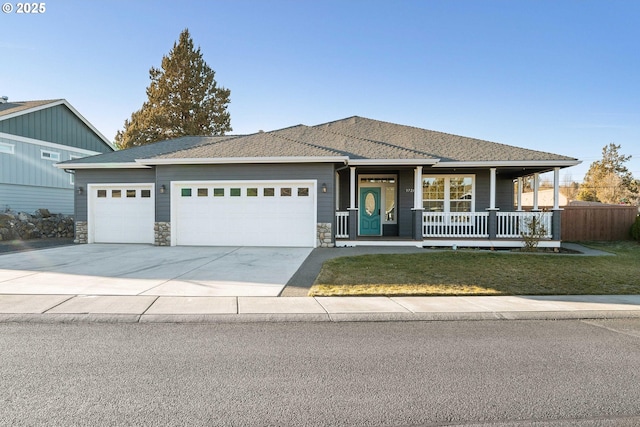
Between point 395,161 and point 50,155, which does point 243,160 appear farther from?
point 50,155

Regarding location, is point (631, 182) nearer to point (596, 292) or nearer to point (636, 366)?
point (596, 292)

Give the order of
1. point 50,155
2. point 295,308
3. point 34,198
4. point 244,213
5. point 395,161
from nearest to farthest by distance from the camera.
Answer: point 295,308
point 395,161
point 244,213
point 34,198
point 50,155

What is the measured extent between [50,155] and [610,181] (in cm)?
5286

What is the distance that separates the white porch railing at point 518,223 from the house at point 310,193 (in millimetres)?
40

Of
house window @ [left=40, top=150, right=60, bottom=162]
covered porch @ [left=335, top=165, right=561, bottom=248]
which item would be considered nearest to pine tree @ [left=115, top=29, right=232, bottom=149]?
house window @ [left=40, top=150, right=60, bottom=162]

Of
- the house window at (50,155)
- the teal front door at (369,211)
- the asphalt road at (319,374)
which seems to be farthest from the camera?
the house window at (50,155)

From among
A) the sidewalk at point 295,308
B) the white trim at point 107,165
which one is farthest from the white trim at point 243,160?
the sidewalk at point 295,308

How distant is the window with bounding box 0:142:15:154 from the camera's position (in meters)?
17.1

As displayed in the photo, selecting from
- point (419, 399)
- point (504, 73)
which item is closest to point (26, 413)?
point (419, 399)

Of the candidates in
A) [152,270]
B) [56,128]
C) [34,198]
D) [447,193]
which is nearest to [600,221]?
[447,193]

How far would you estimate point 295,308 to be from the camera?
547 centimetres

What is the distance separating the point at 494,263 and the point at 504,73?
11.4 metres

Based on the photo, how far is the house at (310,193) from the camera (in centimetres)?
1277

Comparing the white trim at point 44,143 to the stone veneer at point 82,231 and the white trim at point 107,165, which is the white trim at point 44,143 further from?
the stone veneer at point 82,231
